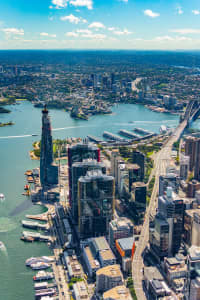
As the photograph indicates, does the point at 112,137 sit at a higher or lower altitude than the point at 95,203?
lower

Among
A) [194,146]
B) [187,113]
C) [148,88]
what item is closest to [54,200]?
[194,146]

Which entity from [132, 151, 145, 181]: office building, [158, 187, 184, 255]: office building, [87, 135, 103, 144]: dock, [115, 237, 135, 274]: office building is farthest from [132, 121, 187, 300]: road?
[87, 135, 103, 144]: dock

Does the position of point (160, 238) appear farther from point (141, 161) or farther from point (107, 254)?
point (141, 161)

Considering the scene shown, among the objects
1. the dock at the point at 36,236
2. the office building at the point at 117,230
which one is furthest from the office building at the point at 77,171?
the office building at the point at 117,230

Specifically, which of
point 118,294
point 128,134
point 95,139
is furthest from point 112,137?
point 118,294

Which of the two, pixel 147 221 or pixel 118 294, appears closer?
pixel 118 294

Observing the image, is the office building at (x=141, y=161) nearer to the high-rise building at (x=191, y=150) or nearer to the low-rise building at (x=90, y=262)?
the high-rise building at (x=191, y=150)
